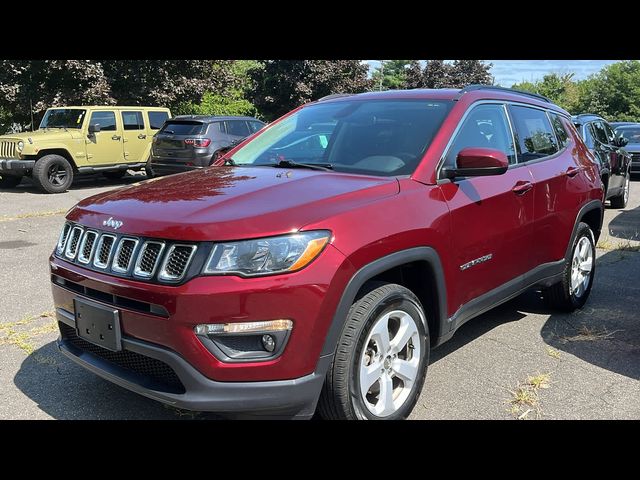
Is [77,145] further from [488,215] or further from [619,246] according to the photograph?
[488,215]

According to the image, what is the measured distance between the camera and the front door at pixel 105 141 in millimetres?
14312

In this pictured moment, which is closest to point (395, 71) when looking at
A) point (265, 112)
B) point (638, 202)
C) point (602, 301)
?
point (265, 112)

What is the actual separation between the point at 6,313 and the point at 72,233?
7.66 ft

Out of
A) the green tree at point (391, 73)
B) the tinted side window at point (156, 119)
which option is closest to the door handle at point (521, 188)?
the tinted side window at point (156, 119)

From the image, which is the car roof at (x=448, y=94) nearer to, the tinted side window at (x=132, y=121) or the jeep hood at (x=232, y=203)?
the jeep hood at (x=232, y=203)

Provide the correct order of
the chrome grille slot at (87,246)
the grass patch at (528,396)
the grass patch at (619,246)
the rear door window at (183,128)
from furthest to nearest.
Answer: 1. the rear door window at (183,128)
2. the grass patch at (619,246)
3. the grass patch at (528,396)
4. the chrome grille slot at (87,246)

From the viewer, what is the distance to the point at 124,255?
273 centimetres

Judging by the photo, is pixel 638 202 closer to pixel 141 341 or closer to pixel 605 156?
pixel 605 156

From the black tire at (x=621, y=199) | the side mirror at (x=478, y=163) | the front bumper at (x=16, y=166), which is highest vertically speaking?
the side mirror at (x=478, y=163)

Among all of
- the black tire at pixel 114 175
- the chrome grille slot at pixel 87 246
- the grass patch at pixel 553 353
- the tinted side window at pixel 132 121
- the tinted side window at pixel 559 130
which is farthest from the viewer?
the black tire at pixel 114 175

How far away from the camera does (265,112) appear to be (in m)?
27.7

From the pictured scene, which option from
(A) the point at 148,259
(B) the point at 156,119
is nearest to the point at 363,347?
(A) the point at 148,259

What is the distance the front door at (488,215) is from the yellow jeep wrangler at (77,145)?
11.8 metres

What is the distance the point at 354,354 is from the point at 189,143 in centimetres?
1140
